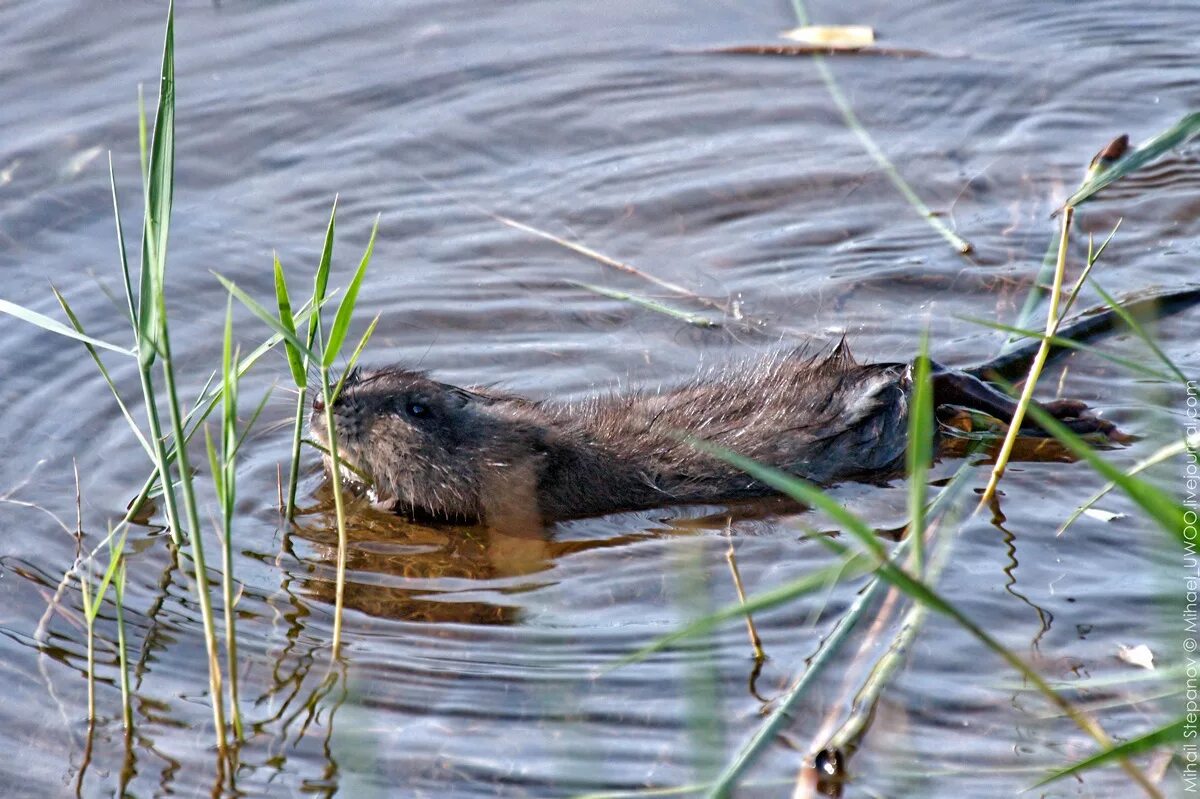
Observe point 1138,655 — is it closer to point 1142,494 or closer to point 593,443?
point 1142,494

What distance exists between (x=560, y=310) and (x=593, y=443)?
1.27 metres

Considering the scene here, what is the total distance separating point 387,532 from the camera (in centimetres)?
582

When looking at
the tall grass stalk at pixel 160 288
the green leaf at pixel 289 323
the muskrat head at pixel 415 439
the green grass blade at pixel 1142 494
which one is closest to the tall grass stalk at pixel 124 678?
the tall grass stalk at pixel 160 288

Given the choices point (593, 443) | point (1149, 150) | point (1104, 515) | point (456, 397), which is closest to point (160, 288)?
point (456, 397)

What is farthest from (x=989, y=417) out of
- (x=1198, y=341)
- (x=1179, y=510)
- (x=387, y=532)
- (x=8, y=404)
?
(x=8, y=404)

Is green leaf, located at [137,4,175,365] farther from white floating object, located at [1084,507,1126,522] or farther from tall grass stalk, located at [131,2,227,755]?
white floating object, located at [1084,507,1126,522]

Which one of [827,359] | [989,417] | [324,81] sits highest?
[324,81]

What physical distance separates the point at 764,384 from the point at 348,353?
1842mm

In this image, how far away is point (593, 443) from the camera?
593cm

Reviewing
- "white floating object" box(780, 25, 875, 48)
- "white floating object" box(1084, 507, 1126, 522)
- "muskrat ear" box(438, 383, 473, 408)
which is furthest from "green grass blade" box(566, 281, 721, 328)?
"white floating object" box(780, 25, 875, 48)

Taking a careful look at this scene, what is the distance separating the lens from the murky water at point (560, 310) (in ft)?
14.0

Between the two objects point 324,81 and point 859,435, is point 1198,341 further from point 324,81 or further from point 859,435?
point 324,81

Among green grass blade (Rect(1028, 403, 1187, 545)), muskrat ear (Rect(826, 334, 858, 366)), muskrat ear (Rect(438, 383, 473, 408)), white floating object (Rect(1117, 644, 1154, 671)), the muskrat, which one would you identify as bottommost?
white floating object (Rect(1117, 644, 1154, 671))

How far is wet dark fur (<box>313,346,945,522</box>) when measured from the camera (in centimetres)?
581
